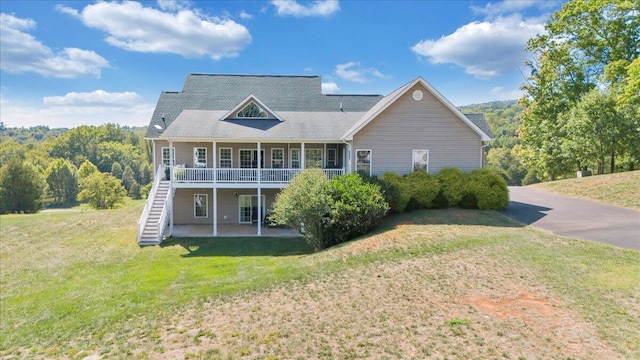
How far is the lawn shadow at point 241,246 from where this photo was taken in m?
15.8

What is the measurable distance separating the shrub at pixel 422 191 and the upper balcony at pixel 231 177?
4.08m

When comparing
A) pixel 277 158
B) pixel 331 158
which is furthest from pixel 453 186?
pixel 277 158

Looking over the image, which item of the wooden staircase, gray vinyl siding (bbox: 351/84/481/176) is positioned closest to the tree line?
the wooden staircase

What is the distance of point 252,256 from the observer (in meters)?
15.3

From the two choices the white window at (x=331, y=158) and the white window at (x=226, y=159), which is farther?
the white window at (x=331, y=158)

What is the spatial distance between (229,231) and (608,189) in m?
22.1

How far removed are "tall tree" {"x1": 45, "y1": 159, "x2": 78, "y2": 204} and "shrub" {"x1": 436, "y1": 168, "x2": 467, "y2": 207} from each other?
90537mm

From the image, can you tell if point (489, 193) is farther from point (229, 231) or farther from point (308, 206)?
point (229, 231)

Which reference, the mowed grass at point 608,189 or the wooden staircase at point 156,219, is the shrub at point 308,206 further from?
the mowed grass at point 608,189

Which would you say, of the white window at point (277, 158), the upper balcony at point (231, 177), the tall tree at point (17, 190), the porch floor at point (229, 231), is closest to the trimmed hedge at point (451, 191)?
the upper balcony at point (231, 177)

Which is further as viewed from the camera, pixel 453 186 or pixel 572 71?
pixel 572 71

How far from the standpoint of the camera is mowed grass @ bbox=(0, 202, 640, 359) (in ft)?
22.4

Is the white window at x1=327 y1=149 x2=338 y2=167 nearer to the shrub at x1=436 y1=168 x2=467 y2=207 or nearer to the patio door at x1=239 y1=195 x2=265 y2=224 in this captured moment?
the patio door at x1=239 y1=195 x2=265 y2=224

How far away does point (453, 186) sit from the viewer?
18.0 meters
